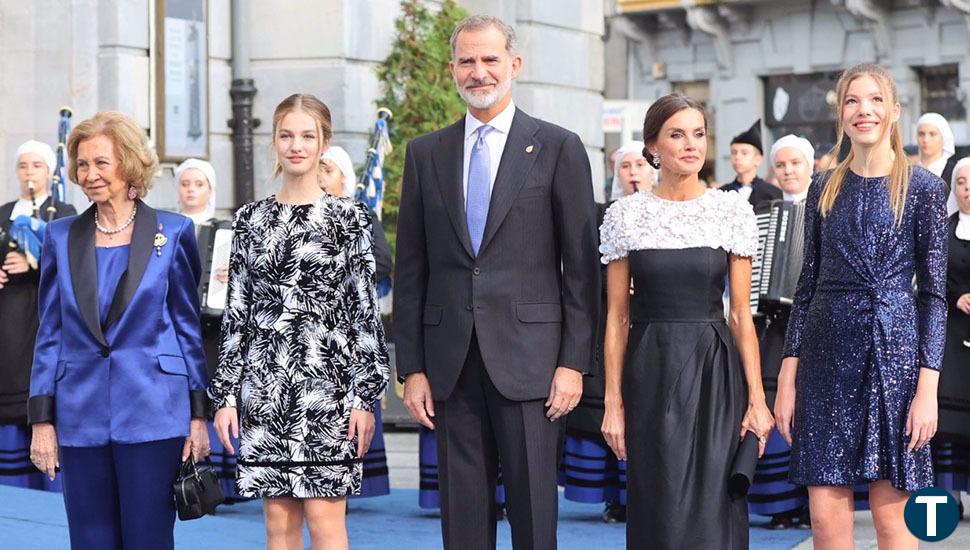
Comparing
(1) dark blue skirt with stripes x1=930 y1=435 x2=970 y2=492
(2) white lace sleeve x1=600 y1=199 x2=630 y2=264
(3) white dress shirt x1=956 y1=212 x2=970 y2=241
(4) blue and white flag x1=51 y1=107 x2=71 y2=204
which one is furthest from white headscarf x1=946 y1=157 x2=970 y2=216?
(4) blue and white flag x1=51 y1=107 x2=71 y2=204

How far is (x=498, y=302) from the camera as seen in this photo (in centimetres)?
590

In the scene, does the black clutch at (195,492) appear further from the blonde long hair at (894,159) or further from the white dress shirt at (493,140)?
the blonde long hair at (894,159)

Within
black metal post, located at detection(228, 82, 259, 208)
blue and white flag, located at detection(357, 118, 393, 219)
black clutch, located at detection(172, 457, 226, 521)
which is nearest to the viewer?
black clutch, located at detection(172, 457, 226, 521)

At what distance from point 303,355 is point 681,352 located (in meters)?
1.28

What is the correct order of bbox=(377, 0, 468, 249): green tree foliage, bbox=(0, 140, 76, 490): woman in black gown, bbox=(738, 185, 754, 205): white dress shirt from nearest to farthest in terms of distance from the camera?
1. bbox=(0, 140, 76, 490): woman in black gown
2. bbox=(738, 185, 754, 205): white dress shirt
3. bbox=(377, 0, 468, 249): green tree foliage

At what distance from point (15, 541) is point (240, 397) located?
91.6 inches

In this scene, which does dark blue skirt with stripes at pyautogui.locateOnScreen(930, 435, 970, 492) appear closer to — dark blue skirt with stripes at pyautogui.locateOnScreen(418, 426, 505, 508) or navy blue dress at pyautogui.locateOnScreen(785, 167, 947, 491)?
dark blue skirt with stripes at pyautogui.locateOnScreen(418, 426, 505, 508)

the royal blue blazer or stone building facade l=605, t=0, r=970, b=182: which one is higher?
stone building facade l=605, t=0, r=970, b=182

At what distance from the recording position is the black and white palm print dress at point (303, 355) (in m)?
6.19

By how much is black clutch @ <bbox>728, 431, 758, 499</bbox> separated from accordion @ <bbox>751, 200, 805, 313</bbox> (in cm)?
291

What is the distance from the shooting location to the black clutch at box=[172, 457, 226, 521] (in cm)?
579

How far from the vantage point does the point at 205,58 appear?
1409cm

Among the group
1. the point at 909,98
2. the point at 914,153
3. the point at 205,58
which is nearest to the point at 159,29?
the point at 205,58

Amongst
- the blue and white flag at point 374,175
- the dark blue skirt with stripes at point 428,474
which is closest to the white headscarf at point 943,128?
the dark blue skirt with stripes at point 428,474
